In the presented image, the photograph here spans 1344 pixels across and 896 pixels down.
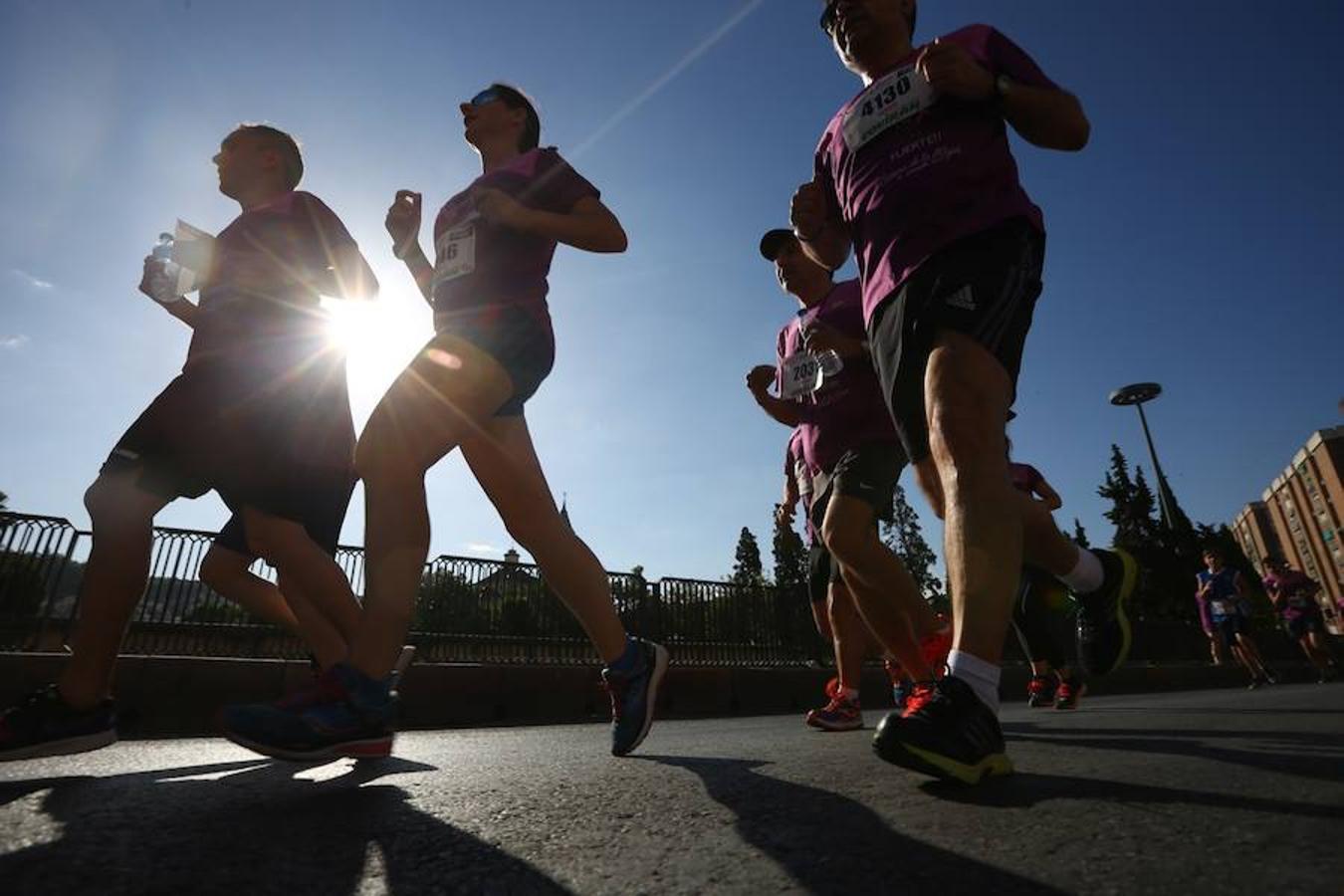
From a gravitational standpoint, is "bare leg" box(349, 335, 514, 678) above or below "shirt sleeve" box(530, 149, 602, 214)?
below

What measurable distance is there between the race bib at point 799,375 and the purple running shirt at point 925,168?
4.92ft

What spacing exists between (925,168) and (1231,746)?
73.4 inches

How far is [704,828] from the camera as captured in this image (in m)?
1.16

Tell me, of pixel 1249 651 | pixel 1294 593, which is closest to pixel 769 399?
pixel 1249 651

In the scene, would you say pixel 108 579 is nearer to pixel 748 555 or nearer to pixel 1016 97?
pixel 1016 97

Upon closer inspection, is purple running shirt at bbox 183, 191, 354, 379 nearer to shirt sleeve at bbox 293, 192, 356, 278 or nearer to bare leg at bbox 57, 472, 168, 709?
shirt sleeve at bbox 293, 192, 356, 278

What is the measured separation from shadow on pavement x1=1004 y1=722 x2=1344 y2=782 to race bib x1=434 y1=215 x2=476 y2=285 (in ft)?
7.85

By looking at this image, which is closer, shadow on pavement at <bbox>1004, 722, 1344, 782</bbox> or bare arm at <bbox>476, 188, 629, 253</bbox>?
shadow on pavement at <bbox>1004, 722, 1344, 782</bbox>

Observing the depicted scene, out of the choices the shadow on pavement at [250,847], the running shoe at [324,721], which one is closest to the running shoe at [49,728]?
the shadow on pavement at [250,847]

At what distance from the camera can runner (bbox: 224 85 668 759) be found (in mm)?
1980

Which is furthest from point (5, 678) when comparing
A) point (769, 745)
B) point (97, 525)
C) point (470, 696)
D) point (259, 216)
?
point (769, 745)

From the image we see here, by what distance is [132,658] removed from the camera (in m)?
5.05

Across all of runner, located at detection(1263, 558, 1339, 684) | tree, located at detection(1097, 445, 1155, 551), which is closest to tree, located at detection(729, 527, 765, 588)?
tree, located at detection(1097, 445, 1155, 551)

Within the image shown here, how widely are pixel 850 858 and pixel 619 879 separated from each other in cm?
30
